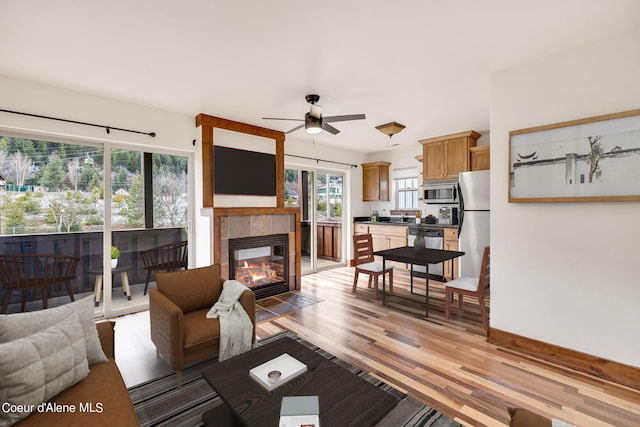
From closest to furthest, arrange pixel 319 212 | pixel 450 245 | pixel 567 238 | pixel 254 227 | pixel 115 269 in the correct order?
pixel 567 238
pixel 115 269
pixel 254 227
pixel 450 245
pixel 319 212

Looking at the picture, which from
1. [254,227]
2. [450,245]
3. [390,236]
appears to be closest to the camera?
[254,227]

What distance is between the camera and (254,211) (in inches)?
169

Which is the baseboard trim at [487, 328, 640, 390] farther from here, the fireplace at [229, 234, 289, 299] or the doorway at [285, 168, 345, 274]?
the doorway at [285, 168, 345, 274]

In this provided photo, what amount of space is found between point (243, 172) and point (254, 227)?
0.87 meters

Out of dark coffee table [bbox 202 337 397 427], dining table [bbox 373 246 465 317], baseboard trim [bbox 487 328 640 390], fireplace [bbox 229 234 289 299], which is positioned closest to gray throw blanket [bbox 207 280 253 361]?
dark coffee table [bbox 202 337 397 427]

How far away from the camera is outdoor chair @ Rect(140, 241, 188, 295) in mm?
3895

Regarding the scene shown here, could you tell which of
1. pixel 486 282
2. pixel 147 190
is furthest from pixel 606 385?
pixel 147 190

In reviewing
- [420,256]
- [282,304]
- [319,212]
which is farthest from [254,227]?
[420,256]

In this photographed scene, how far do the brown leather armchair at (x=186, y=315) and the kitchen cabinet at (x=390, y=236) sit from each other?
3.62 meters

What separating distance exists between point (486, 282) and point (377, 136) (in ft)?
10.0

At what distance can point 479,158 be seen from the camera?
4793 millimetres

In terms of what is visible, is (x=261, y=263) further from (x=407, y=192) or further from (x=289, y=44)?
(x=407, y=192)

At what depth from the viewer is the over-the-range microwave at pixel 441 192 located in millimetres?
5129

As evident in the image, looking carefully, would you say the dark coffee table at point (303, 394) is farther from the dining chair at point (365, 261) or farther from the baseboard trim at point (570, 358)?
the dining chair at point (365, 261)
